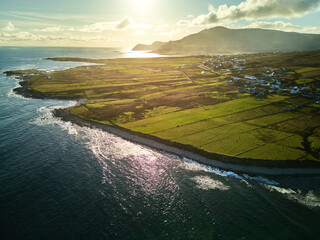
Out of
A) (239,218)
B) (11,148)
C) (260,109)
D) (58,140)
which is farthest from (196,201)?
(260,109)

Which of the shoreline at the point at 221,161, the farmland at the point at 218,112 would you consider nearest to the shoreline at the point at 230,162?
the shoreline at the point at 221,161

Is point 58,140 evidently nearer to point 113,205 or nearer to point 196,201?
point 113,205

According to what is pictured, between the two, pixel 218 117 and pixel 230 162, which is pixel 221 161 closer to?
pixel 230 162

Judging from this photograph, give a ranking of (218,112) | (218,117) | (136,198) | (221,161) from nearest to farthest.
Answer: (136,198)
(221,161)
(218,117)
(218,112)

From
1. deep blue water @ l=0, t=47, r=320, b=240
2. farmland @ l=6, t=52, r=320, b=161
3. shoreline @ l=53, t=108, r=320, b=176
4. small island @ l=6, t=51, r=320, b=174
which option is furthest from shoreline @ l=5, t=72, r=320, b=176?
deep blue water @ l=0, t=47, r=320, b=240

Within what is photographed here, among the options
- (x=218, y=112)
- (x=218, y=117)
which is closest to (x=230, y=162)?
(x=218, y=117)

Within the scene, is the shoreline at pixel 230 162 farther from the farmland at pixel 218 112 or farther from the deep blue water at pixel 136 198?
the deep blue water at pixel 136 198
